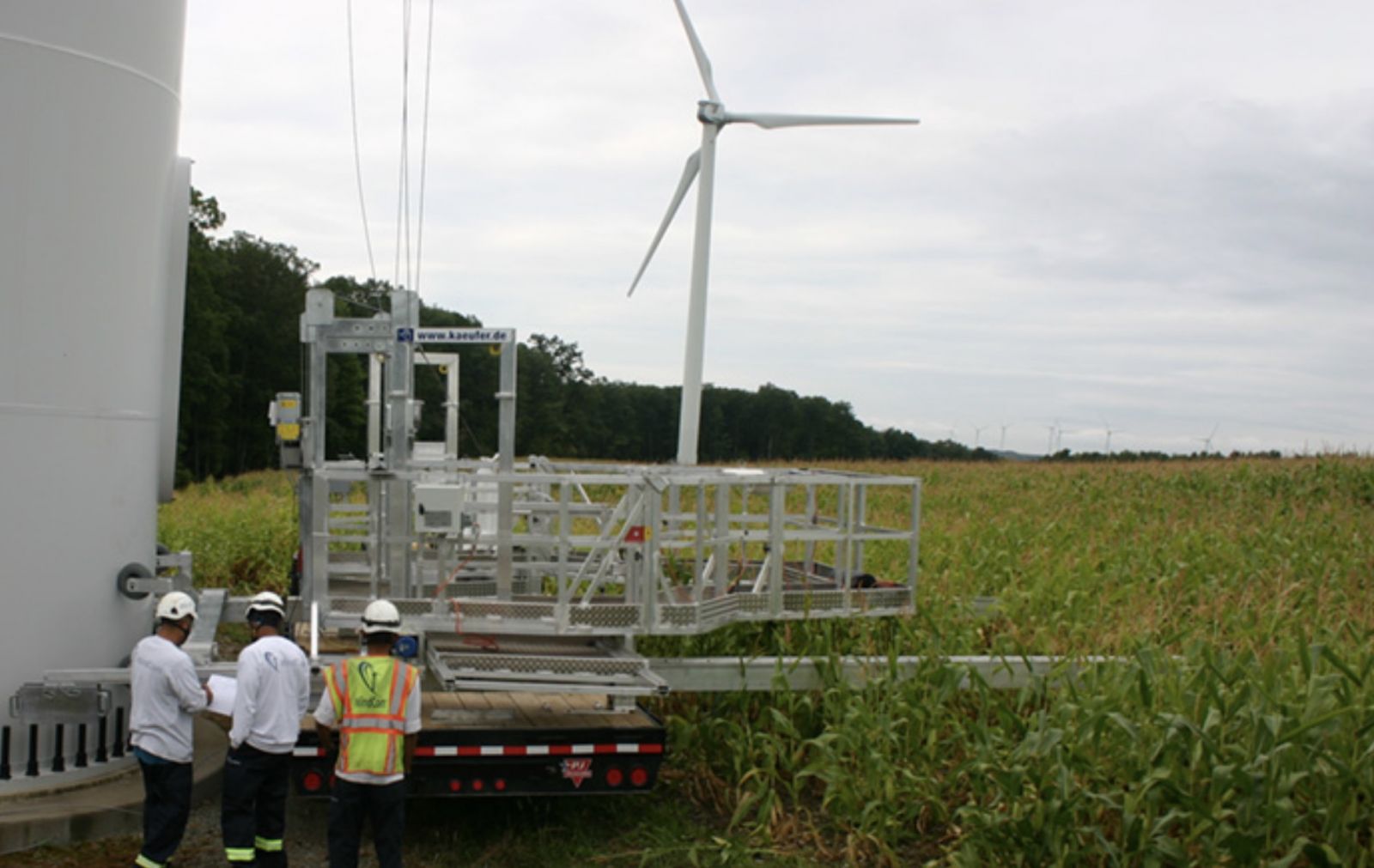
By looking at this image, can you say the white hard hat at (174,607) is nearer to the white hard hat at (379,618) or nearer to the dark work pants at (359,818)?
the white hard hat at (379,618)

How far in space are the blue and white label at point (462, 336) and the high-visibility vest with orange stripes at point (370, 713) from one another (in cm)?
Result: 283

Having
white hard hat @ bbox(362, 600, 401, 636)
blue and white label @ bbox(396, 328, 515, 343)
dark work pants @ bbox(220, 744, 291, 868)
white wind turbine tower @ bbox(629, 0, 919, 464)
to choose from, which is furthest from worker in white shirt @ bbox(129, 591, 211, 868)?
white wind turbine tower @ bbox(629, 0, 919, 464)

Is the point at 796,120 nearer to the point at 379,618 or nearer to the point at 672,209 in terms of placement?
the point at 672,209

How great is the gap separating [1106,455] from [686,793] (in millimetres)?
29697

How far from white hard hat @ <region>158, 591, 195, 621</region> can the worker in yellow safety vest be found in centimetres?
115

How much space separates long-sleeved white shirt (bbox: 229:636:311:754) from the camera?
21.6 feet

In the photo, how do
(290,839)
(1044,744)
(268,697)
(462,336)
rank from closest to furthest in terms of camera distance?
(268,697) → (1044,744) → (290,839) → (462,336)

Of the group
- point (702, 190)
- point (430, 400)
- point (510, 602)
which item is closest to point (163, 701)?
point (510, 602)

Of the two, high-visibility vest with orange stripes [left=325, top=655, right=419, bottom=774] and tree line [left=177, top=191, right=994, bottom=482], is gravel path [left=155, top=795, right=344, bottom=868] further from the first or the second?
tree line [left=177, top=191, right=994, bottom=482]

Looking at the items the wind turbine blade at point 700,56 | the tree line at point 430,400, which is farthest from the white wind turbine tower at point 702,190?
the tree line at point 430,400

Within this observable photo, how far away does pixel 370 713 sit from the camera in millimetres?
6172

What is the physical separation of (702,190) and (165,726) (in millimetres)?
12041

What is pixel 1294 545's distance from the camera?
13859 mm

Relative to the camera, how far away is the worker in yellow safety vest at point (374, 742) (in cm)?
617
